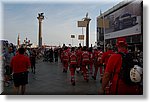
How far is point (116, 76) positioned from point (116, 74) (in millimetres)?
32

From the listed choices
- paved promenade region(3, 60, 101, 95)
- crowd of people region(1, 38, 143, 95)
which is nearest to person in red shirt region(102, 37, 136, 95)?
crowd of people region(1, 38, 143, 95)

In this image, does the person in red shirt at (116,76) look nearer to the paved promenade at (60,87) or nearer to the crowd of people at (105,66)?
the crowd of people at (105,66)

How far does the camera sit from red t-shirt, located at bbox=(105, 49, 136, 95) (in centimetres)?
435

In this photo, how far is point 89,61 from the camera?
10984 millimetres

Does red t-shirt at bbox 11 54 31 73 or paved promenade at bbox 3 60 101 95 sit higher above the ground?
red t-shirt at bbox 11 54 31 73

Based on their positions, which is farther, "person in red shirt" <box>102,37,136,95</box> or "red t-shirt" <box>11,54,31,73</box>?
"red t-shirt" <box>11,54,31,73</box>

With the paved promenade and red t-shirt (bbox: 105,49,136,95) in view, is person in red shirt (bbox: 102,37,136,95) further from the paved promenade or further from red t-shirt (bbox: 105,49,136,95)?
the paved promenade

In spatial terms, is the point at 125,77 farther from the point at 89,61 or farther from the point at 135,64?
the point at 89,61

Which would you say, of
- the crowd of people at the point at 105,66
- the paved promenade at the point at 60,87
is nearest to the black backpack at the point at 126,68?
the crowd of people at the point at 105,66

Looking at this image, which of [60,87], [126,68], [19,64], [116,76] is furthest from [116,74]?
[60,87]

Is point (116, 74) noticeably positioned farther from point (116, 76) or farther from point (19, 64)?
point (19, 64)

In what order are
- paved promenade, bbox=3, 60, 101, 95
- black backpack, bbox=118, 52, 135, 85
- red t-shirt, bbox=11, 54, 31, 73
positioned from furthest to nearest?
paved promenade, bbox=3, 60, 101, 95 < red t-shirt, bbox=11, 54, 31, 73 < black backpack, bbox=118, 52, 135, 85

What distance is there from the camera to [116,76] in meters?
4.41

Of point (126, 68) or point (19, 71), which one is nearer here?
point (126, 68)
